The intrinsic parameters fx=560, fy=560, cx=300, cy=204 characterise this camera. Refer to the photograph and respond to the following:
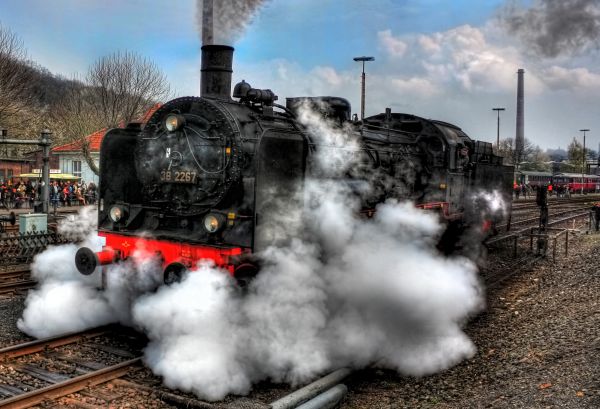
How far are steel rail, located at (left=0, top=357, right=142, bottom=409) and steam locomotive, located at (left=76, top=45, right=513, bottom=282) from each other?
1.15m

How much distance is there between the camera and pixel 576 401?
16.8 feet

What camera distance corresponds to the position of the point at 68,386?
18.3ft

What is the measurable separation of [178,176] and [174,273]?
1.33 m

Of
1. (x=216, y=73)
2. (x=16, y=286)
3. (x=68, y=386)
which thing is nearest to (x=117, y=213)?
(x=216, y=73)

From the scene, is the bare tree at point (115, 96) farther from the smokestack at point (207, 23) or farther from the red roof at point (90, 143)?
the smokestack at point (207, 23)

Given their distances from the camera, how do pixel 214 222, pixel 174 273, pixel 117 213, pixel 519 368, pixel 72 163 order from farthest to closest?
pixel 72 163, pixel 117 213, pixel 174 273, pixel 214 222, pixel 519 368

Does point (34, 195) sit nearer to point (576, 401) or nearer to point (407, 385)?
point (407, 385)

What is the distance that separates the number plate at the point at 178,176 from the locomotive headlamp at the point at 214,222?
72 centimetres

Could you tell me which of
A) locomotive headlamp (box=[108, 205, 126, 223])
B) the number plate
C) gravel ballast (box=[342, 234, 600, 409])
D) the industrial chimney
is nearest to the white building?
locomotive headlamp (box=[108, 205, 126, 223])

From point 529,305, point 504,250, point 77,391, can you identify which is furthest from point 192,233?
point 504,250

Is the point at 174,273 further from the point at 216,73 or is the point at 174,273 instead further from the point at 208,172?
the point at 216,73

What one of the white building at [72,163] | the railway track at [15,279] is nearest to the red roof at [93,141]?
the white building at [72,163]

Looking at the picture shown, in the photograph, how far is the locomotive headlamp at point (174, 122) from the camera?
284 inches

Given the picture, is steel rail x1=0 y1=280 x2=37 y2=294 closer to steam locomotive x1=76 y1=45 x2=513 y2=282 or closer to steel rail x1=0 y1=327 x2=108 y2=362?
steam locomotive x1=76 y1=45 x2=513 y2=282
